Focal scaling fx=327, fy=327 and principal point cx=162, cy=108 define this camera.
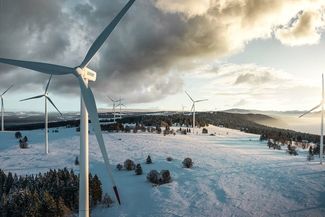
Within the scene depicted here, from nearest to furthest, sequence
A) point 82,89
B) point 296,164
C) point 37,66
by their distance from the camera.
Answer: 1. point 82,89
2. point 37,66
3. point 296,164

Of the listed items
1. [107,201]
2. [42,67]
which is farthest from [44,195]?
[42,67]

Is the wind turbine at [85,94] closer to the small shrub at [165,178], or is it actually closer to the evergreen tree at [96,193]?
the evergreen tree at [96,193]

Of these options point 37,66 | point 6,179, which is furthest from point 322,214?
point 6,179

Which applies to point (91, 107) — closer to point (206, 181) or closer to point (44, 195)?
point (44, 195)

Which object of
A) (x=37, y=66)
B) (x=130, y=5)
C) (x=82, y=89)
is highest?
(x=130, y=5)

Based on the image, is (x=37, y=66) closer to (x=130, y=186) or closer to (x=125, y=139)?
(x=130, y=186)

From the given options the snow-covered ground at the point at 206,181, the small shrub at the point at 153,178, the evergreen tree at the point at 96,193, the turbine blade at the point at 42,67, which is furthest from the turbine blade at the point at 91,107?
the small shrub at the point at 153,178
